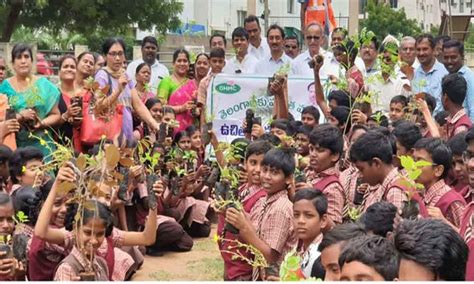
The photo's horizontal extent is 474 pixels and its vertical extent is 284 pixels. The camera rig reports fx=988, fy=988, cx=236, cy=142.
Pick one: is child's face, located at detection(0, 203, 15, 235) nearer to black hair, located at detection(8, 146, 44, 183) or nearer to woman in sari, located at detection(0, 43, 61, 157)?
black hair, located at detection(8, 146, 44, 183)

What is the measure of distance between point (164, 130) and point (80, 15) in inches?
682

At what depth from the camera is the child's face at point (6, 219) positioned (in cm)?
566

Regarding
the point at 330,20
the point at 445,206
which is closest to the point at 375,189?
the point at 445,206

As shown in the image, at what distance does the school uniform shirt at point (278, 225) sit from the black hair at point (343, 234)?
3.52 ft

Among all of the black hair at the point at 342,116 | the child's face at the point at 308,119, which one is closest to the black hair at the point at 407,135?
the black hair at the point at 342,116

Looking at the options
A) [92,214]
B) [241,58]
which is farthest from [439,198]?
[241,58]

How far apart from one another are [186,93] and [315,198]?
197 inches

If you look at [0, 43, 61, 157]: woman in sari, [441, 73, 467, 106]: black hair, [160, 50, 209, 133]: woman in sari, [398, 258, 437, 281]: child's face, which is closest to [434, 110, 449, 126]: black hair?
[441, 73, 467, 106]: black hair

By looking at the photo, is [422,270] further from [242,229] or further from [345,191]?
[345,191]

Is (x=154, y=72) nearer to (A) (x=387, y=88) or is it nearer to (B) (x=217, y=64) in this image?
(B) (x=217, y=64)

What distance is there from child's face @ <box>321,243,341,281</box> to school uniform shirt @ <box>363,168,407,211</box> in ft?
2.70

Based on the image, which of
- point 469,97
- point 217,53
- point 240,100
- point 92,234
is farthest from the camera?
point 217,53

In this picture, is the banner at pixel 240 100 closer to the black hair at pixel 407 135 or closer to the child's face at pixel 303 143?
the child's face at pixel 303 143

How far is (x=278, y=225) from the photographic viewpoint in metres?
5.79
